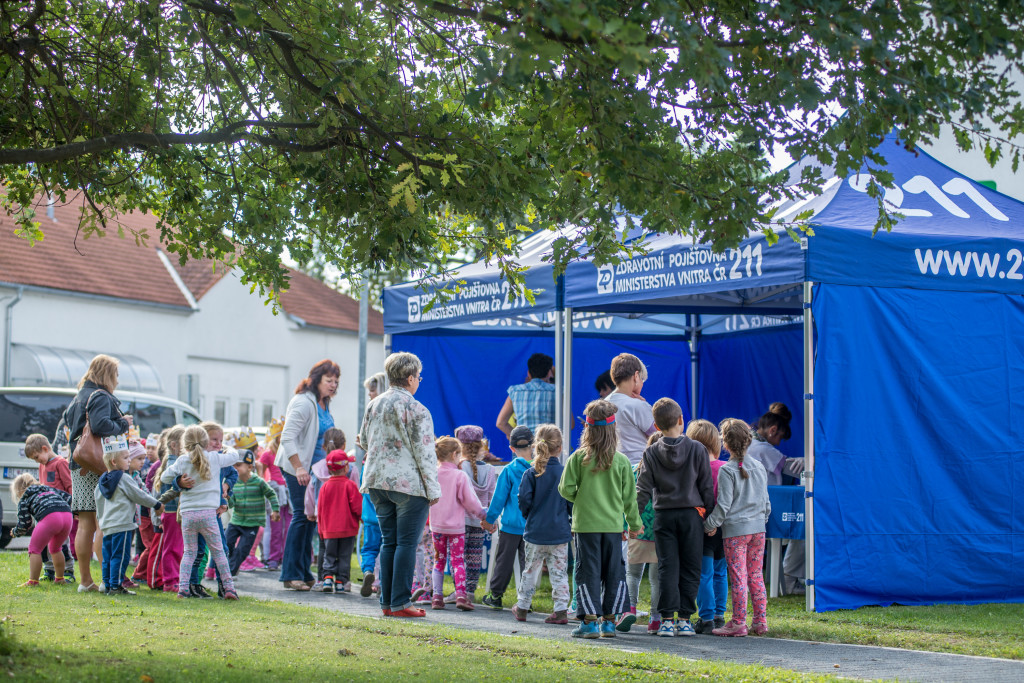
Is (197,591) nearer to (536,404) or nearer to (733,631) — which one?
(536,404)

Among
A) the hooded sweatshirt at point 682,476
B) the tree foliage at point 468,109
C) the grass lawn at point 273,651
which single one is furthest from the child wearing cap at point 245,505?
the hooded sweatshirt at point 682,476

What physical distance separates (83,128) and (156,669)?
3.94m

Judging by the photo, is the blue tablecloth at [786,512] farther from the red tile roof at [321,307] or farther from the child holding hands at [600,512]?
the red tile roof at [321,307]

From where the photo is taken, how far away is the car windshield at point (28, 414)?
13.9 metres

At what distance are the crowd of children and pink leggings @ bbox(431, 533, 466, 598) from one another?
0.04ft

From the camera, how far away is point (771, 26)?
15.7 ft

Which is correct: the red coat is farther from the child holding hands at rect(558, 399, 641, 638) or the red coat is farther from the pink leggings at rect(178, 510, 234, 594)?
the child holding hands at rect(558, 399, 641, 638)

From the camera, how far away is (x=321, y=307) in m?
39.7

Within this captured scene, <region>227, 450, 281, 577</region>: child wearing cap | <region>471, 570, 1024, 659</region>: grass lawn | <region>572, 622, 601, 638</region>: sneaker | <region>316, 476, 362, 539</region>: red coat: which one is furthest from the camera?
<region>227, 450, 281, 577</region>: child wearing cap

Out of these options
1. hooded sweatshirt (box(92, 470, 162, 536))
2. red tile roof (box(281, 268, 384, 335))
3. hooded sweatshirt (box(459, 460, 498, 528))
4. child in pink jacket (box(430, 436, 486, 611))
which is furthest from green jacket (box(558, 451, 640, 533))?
red tile roof (box(281, 268, 384, 335))

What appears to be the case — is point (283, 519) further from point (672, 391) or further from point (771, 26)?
point (771, 26)

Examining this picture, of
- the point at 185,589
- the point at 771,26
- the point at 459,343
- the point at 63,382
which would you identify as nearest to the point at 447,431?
the point at 459,343

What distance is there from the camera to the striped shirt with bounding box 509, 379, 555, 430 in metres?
11.0

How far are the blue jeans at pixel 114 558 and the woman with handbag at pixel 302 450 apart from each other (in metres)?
1.43
